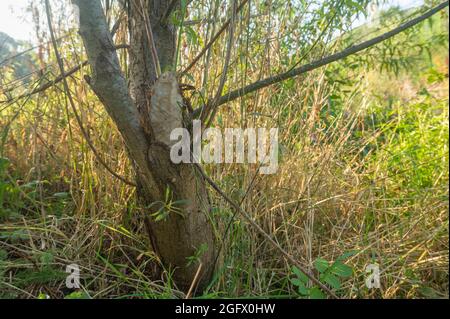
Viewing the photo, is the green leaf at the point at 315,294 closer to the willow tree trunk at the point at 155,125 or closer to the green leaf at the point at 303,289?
the green leaf at the point at 303,289

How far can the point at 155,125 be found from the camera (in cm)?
107

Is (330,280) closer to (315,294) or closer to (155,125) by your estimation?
(315,294)

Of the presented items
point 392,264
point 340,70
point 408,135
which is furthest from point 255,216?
point 340,70

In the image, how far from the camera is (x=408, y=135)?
1.92 meters

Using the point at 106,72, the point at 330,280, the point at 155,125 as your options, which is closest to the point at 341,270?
the point at 330,280

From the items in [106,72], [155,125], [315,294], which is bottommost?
[315,294]

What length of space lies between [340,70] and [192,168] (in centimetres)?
167

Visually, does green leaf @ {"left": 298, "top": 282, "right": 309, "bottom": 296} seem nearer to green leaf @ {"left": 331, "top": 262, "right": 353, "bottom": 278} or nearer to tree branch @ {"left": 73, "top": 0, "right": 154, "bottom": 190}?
green leaf @ {"left": 331, "top": 262, "right": 353, "bottom": 278}

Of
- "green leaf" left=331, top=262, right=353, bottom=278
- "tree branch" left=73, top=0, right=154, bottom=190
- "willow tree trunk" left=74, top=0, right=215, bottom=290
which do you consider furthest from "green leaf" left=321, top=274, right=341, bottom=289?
"tree branch" left=73, top=0, right=154, bottom=190

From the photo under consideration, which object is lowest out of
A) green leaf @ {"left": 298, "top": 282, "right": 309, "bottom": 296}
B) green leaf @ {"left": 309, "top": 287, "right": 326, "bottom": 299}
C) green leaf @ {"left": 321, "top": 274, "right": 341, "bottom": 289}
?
green leaf @ {"left": 309, "top": 287, "right": 326, "bottom": 299}

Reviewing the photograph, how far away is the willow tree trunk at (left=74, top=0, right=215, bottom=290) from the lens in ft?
3.42

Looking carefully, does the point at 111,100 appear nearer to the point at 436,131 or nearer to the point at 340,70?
the point at 436,131

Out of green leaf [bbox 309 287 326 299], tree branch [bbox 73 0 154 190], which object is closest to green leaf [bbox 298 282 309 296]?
green leaf [bbox 309 287 326 299]

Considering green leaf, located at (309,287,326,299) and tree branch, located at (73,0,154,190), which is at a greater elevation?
tree branch, located at (73,0,154,190)
